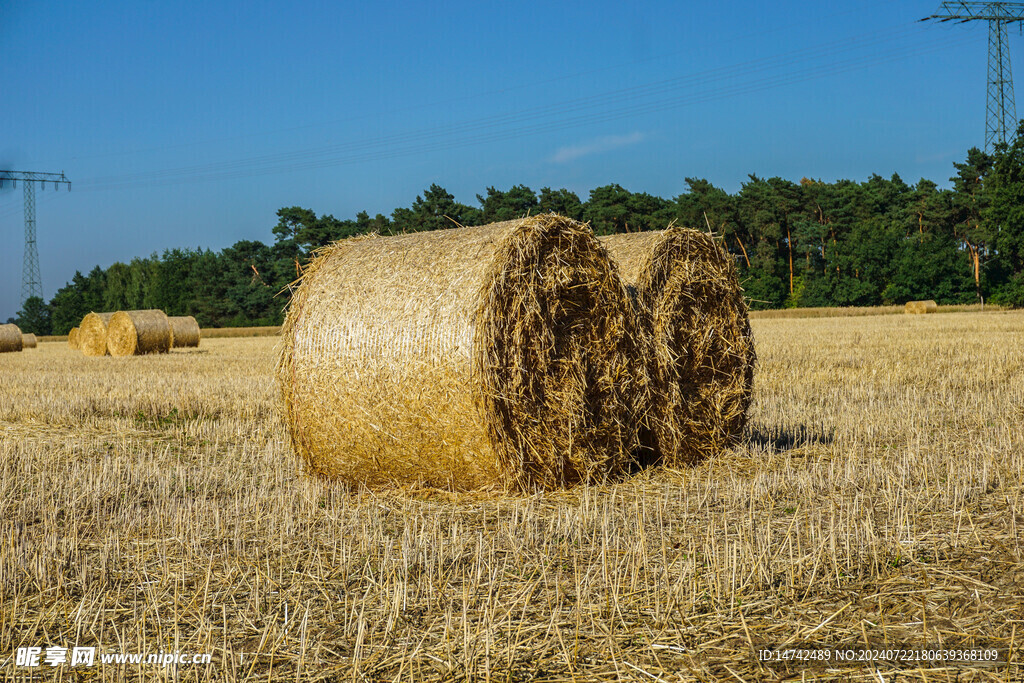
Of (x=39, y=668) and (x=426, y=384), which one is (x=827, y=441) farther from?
(x=39, y=668)

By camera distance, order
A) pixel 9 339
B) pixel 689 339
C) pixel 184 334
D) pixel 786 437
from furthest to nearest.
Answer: pixel 9 339 < pixel 184 334 < pixel 786 437 < pixel 689 339

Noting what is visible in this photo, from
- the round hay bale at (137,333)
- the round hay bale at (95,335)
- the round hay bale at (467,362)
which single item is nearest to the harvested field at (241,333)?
the round hay bale at (95,335)

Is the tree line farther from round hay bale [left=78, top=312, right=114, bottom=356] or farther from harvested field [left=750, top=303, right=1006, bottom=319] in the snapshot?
round hay bale [left=78, top=312, right=114, bottom=356]

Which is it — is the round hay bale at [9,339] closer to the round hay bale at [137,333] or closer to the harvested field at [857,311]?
the round hay bale at [137,333]

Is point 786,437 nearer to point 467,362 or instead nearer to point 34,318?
point 467,362

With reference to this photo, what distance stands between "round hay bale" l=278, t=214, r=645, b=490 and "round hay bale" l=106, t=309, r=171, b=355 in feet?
59.0

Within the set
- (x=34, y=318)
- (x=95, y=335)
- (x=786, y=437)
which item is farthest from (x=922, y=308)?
(x=34, y=318)

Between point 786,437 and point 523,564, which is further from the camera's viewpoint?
point 786,437

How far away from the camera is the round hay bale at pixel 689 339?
7.26m

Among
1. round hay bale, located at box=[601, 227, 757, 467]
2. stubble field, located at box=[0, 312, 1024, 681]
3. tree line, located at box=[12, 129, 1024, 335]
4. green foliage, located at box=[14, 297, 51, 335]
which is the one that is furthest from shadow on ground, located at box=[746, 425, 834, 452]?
green foliage, located at box=[14, 297, 51, 335]

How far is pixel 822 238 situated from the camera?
60125 mm

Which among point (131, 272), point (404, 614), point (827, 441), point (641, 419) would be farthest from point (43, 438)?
point (131, 272)

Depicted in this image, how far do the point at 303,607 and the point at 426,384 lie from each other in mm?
2558

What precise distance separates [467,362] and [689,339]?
2.55 meters
